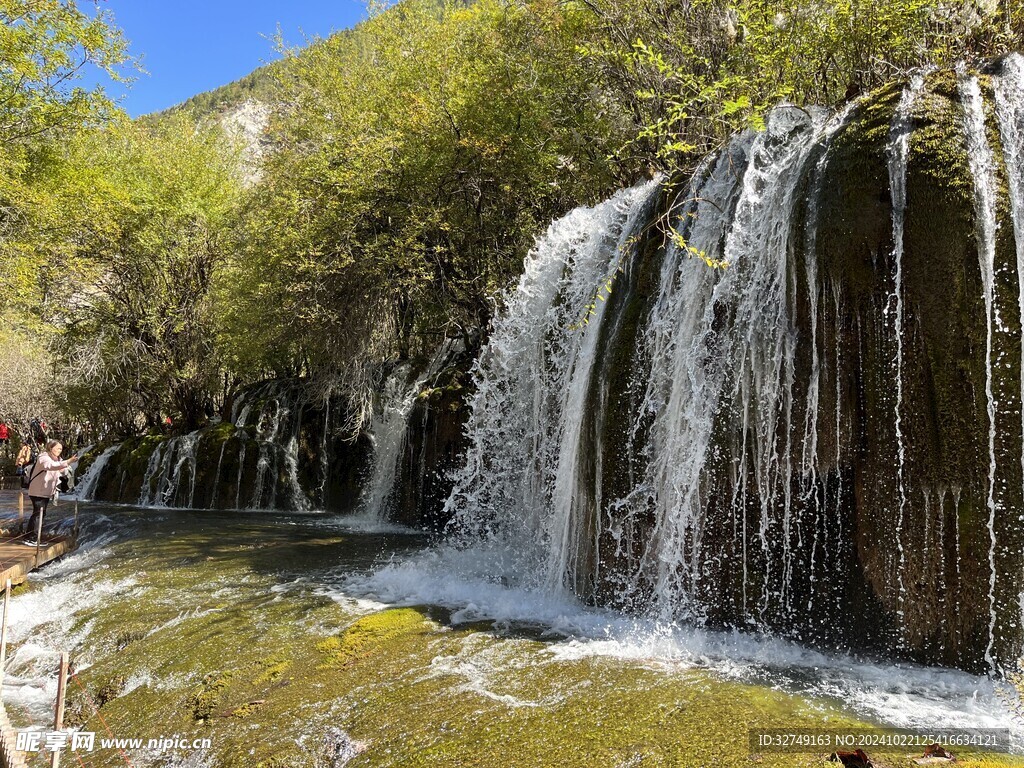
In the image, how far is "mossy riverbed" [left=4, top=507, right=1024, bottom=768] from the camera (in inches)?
133

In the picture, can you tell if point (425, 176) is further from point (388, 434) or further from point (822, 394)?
point (822, 394)

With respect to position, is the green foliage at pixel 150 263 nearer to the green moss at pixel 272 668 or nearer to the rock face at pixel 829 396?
the green moss at pixel 272 668

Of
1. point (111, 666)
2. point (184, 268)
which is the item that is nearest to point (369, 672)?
point (111, 666)

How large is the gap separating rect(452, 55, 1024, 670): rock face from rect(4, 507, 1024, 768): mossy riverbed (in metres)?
1.15

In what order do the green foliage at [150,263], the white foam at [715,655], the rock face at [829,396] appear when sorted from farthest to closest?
the green foliage at [150,263] < the rock face at [829,396] < the white foam at [715,655]

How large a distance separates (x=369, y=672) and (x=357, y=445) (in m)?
9.83

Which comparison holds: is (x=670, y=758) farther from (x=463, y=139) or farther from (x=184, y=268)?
(x=184, y=268)

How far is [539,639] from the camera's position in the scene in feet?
16.8

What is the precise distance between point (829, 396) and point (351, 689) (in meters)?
4.13

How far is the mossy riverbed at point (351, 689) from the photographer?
3.39 m

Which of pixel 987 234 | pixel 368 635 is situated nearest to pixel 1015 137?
pixel 987 234

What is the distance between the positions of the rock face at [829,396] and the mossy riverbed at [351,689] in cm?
115

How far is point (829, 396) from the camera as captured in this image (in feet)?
16.0

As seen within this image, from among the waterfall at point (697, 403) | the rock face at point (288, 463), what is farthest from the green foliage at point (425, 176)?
the waterfall at point (697, 403)
